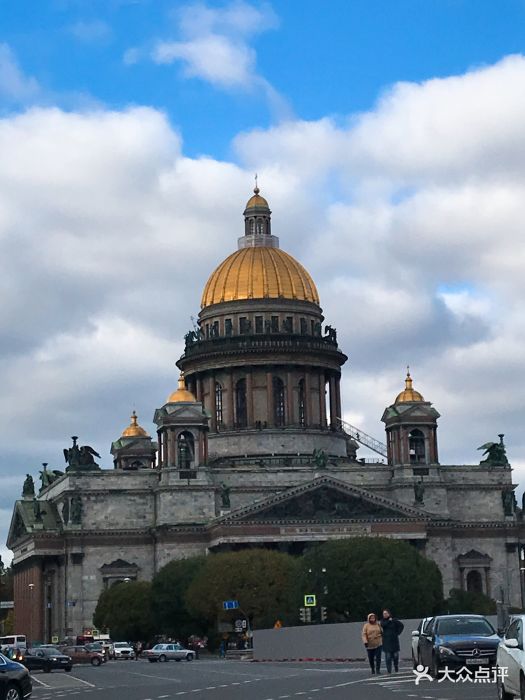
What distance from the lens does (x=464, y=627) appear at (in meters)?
49.2

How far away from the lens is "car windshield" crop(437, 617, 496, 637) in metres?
49.0

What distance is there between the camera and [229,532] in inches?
5418

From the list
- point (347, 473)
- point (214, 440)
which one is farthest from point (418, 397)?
point (214, 440)

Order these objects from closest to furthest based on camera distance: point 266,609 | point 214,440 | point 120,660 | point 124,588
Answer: point 120,660 < point 266,609 < point 124,588 < point 214,440

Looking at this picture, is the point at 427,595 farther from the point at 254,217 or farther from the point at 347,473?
the point at 254,217

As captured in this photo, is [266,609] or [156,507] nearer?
[266,609]

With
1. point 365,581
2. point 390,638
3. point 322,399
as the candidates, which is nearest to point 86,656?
point 365,581

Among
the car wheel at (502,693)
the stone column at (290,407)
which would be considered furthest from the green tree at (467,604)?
the car wheel at (502,693)

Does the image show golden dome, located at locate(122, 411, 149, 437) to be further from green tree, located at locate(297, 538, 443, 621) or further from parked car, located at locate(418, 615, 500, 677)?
parked car, located at locate(418, 615, 500, 677)

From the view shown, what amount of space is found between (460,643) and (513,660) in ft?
38.7

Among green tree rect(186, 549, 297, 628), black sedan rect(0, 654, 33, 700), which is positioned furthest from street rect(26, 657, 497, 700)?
green tree rect(186, 549, 297, 628)

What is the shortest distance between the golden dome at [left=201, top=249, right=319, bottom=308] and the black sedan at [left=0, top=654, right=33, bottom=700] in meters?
115

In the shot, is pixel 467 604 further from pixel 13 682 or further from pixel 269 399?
pixel 13 682

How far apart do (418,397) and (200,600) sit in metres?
37.4
